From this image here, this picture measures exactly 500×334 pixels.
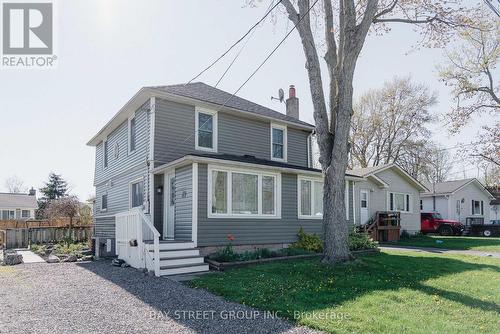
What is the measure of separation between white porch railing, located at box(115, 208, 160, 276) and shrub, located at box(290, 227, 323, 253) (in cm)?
518

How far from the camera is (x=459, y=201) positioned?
31.2 m

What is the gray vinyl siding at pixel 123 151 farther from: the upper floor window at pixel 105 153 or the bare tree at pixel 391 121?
the bare tree at pixel 391 121

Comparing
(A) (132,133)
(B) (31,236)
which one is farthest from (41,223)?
(A) (132,133)

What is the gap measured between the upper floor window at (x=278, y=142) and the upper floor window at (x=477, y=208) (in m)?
25.0

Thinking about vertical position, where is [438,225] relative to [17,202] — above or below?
below

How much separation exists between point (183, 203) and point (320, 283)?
16.9 ft

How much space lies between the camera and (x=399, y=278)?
8453 millimetres

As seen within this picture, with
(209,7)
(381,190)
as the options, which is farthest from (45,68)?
(381,190)

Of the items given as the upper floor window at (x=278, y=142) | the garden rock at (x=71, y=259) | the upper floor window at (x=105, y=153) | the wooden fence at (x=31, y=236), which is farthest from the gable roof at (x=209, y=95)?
the wooden fence at (x=31, y=236)

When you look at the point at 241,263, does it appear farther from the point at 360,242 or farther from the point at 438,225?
the point at 438,225

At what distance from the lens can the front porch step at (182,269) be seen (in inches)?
367

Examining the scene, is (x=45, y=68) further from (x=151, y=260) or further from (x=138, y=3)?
(x=151, y=260)

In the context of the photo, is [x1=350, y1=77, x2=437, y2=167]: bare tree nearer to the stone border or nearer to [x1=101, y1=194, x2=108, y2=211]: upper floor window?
[x1=101, y1=194, x2=108, y2=211]: upper floor window

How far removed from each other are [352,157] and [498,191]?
613 inches
